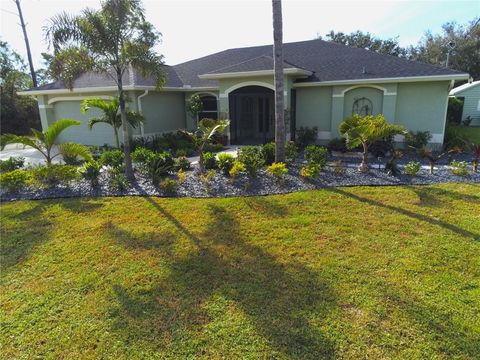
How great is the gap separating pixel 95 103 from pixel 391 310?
9.71 meters

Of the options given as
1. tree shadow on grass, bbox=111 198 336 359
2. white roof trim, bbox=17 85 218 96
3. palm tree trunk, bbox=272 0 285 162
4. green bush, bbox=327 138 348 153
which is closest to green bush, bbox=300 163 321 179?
palm tree trunk, bbox=272 0 285 162

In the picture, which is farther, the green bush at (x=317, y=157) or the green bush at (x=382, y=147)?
the green bush at (x=382, y=147)

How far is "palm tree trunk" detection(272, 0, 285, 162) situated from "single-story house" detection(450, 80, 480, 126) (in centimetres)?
2290

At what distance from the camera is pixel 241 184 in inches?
334

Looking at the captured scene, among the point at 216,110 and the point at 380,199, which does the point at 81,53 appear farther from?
the point at 216,110

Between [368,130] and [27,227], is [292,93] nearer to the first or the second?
[368,130]

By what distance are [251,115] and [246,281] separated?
13039 mm

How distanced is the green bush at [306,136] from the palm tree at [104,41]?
25.6 ft

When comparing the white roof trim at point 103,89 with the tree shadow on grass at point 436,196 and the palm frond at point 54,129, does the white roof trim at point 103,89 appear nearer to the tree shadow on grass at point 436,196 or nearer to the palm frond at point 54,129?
the palm frond at point 54,129

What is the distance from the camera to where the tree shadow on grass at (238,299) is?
3.32 meters

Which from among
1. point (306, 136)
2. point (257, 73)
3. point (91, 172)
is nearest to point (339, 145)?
point (306, 136)

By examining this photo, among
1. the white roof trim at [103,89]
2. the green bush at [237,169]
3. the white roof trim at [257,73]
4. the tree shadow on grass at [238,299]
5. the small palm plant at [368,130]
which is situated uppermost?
the white roof trim at [257,73]

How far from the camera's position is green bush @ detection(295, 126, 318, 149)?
14523mm

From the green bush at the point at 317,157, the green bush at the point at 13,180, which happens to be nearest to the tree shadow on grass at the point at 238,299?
the green bush at the point at 317,157
